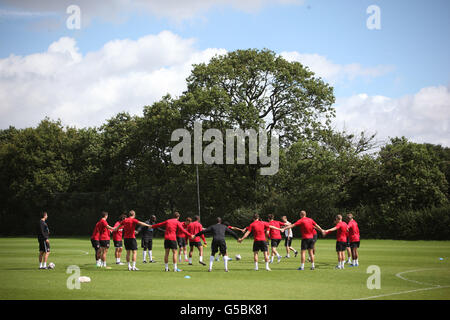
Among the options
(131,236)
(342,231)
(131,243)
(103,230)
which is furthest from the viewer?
(103,230)

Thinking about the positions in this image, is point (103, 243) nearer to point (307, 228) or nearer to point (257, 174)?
point (307, 228)

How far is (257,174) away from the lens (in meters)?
56.6

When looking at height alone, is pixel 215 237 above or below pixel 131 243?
above

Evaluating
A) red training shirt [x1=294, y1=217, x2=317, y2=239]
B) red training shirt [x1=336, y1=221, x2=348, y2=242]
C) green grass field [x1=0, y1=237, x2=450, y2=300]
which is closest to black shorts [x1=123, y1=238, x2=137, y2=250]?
green grass field [x1=0, y1=237, x2=450, y2=300]

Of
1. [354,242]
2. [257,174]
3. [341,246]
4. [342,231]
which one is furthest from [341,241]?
[257,174]

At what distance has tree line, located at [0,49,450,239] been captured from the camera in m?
50.9

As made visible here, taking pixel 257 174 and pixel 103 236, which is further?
pixel 257 174

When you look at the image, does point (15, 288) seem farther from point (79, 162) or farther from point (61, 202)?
point (79, 162)

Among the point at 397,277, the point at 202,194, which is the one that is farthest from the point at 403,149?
the point at 397,277

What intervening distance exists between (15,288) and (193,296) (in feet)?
18.7

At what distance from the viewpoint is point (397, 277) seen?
728 inches

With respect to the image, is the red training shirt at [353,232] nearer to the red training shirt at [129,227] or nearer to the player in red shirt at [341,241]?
the player in red shirt at [341,241]

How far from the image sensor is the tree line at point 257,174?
5091 centimetres

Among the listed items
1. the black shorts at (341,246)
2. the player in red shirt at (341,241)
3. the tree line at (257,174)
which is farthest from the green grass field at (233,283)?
the tree line at (257,174)
